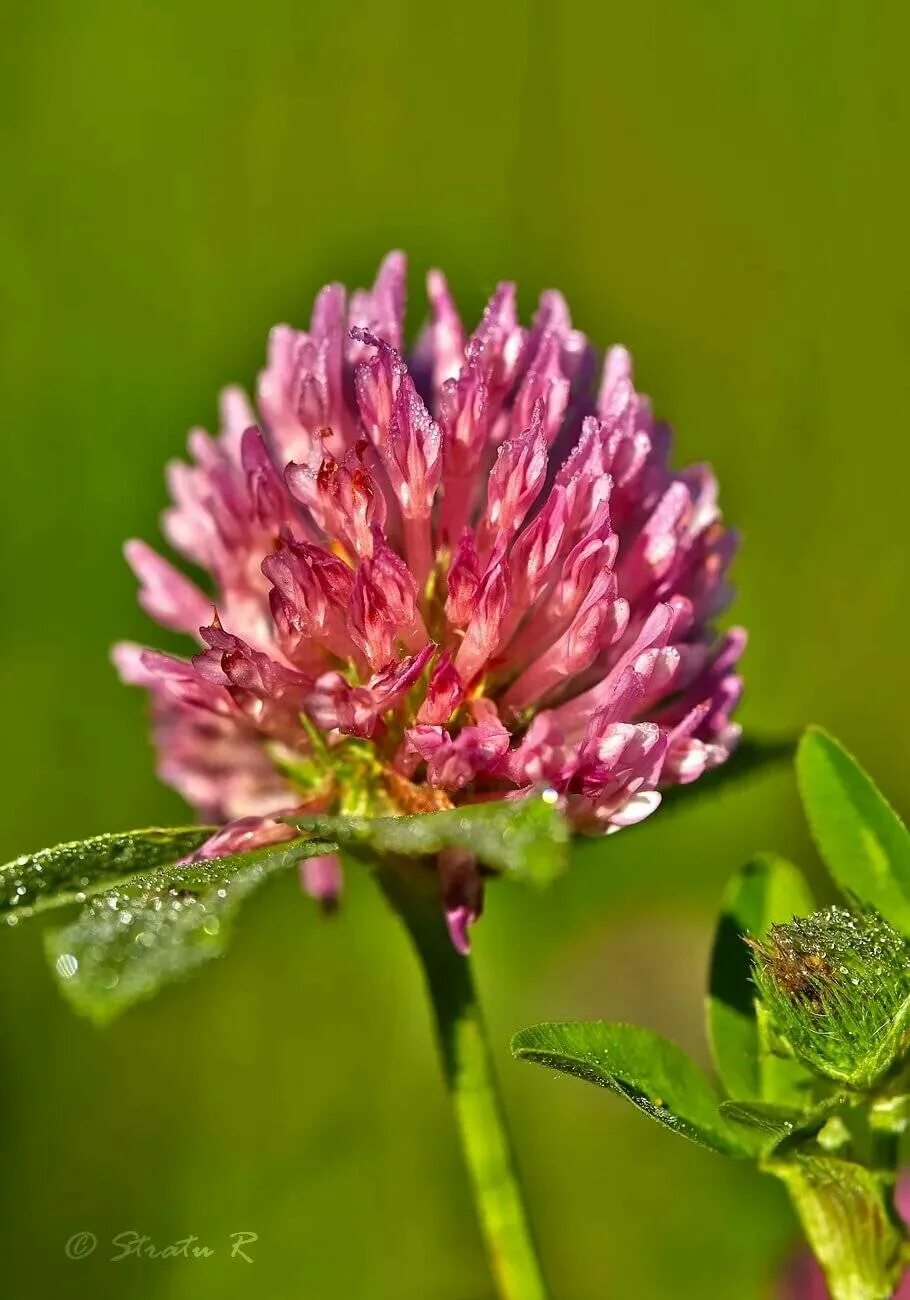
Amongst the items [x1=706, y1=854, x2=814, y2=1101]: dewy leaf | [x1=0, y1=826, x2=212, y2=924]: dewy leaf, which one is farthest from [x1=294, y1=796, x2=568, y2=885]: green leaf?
[x1=706, y1=854, x2=814, y2=1101]: dewy leaf

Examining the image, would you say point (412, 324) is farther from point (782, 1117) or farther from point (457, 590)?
point (782, 1117)

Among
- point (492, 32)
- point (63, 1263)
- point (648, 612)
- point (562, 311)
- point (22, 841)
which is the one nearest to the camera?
point (648, 612)

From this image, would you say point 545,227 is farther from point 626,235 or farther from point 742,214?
point 742,214

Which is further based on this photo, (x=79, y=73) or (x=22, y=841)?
(x=79, y=73)

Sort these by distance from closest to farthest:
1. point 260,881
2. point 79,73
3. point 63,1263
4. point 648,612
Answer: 1. point 260,881
2. point 648,612
3. point 63,1263
4. point 79,73

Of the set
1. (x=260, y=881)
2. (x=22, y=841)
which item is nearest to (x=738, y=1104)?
(x=260, y=881)

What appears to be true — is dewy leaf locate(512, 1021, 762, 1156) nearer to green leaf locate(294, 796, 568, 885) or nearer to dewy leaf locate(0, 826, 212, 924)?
green leaf locate(294, 796, 568, 885)

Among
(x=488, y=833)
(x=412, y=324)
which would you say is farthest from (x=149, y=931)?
(x=412, y=324)

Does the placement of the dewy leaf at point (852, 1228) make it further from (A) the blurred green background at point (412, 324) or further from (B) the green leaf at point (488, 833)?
(A) the blurred green background at point (412, 324)
